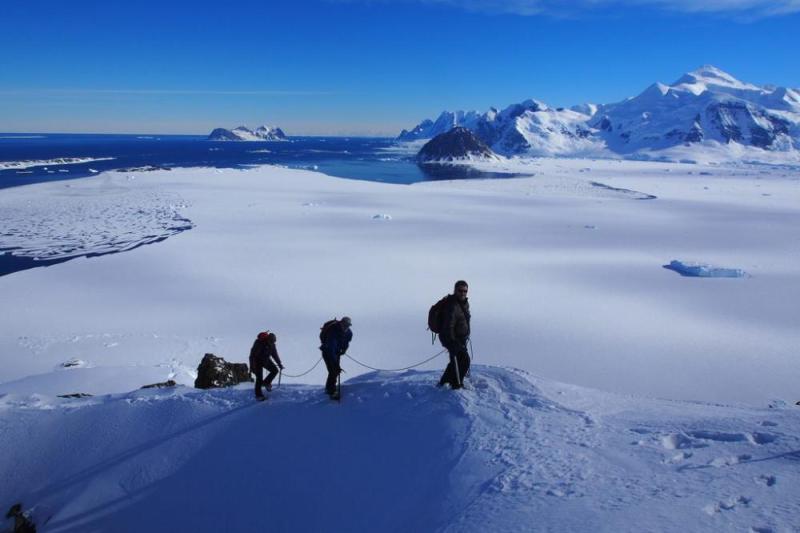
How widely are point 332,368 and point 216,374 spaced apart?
464 cm

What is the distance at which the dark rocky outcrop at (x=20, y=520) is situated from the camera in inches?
306

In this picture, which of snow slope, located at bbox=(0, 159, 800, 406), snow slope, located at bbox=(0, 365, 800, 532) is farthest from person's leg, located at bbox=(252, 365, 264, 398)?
snow slope, located at bbox=(0, 159, 800, 406)

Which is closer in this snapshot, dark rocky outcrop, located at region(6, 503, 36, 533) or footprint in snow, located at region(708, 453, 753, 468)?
footprint in snow, located at region(708, 453, 753, 468)

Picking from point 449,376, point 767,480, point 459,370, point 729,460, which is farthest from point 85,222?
point 767,480

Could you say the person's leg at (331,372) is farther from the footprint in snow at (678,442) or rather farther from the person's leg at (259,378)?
the footprint in snow at (678,442)

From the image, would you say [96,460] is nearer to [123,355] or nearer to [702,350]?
Answer: [123,355]

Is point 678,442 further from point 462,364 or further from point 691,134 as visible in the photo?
point 691,134

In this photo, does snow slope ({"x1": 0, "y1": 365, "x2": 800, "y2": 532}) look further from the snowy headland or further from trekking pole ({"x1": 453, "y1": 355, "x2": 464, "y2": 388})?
trekking pole ({"x1": 453, "y1": 355, "x2": 464, "y2": 388})

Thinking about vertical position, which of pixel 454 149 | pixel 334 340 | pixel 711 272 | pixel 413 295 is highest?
pixel 454 149

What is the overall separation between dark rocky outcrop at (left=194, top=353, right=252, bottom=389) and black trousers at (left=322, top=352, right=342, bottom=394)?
4.12 meters

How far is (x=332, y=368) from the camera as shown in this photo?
881cm

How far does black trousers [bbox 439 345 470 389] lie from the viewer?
8.45 meters

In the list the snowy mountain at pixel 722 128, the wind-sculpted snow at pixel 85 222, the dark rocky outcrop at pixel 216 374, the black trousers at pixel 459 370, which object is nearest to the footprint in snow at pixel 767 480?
the black trousers at pixel 459 370

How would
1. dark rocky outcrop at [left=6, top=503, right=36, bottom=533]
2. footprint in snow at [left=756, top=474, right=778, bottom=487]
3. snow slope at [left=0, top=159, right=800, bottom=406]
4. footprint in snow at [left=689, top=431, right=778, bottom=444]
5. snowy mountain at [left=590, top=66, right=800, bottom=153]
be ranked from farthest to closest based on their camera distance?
snowy mountain at [left=590, top=66, right=800, bottom=153], snow slope at [left=0, top=159, right=800, bottom=406], dark rocky outcrop at [left=6, top=503, right=36, bottom=533], footprint in snow at [left=689, top=431, right=778, bottom=444], footprint in snow at [left=756, top=474, right=778, bottom=487]
